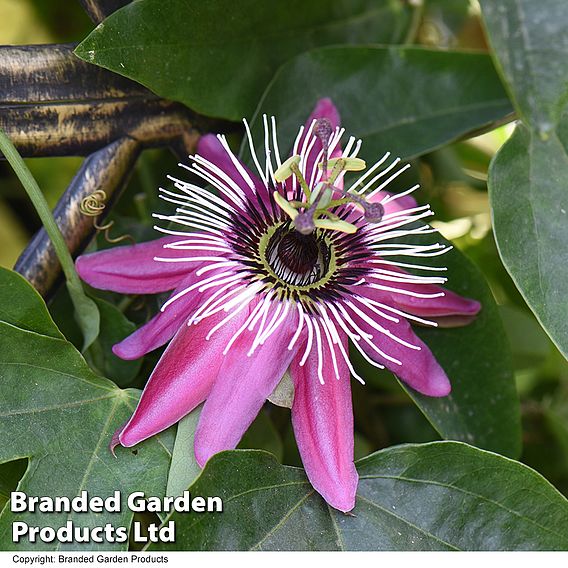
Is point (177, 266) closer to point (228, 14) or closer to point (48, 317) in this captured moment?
point (48, 317)

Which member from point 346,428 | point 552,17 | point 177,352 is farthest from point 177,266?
point 552,17

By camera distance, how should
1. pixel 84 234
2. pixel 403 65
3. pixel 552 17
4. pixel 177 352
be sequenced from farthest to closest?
pixel 403 65 → pixel 84 234 → pixel 177 352 → pixel 552 17

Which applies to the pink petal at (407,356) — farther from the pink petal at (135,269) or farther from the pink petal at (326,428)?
the pink petal at (135,269)

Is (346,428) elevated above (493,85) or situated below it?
below

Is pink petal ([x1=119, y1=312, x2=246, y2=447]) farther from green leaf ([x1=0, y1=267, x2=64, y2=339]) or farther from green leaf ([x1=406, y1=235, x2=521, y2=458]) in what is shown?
green leaf ([x1=406, y1=235, x2=521, y2=458])

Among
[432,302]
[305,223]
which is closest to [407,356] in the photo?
[432,302]

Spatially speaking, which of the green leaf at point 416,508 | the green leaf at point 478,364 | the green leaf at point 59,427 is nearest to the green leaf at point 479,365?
the green leaf at point 478,364

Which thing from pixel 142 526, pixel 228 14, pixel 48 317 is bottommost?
pixel 142 526
